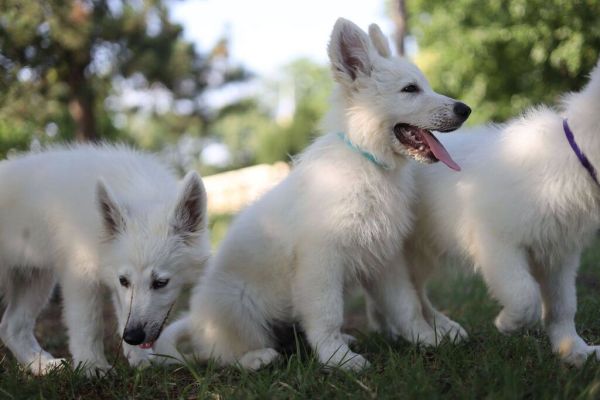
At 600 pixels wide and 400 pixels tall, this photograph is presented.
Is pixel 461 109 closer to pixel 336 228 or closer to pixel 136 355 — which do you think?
pixel 336 228

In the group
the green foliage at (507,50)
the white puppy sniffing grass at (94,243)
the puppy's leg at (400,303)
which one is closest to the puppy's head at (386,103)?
the puppy's leg at (400,303)

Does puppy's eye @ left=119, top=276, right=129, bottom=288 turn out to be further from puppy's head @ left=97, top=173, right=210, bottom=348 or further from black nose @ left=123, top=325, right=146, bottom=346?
black nose @ left=123, top=325, right=146, bottom=346

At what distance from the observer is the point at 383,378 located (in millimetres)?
3055

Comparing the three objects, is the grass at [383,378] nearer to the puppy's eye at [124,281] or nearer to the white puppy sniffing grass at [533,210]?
the white puppy sniffing grass at [533,210]

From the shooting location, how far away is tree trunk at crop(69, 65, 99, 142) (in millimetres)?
11789

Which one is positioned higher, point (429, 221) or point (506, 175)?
point (506, 175)

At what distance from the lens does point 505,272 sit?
146 inches

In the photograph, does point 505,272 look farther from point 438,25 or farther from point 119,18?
point 438,25

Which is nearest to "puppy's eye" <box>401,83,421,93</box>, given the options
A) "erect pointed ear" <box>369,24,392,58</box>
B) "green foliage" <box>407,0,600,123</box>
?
"erect pointed ear" <box>369,24,392,58</box>

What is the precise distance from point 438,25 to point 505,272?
48.6 feet

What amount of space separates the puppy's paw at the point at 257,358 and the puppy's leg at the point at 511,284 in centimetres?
141

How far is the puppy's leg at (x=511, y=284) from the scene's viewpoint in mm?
3627

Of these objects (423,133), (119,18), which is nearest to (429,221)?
(423,133)

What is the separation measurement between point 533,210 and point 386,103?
3.72 ft
